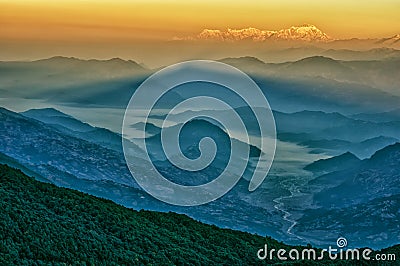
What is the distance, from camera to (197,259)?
160ft

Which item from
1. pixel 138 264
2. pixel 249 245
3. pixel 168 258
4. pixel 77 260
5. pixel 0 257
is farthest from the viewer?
pixel 249 245

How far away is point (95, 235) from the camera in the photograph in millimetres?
45062

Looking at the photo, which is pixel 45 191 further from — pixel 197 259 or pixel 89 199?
pixel 197 259

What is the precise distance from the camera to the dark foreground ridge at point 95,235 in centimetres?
3928

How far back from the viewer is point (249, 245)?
60.2m

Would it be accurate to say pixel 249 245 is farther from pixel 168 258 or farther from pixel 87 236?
pixel 87 236

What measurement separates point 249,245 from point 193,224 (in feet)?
17.1

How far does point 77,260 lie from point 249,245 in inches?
919

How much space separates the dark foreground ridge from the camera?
3928cm

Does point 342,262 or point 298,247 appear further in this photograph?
point 298,247

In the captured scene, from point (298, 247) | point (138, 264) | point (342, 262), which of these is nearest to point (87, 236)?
point (138, 264)

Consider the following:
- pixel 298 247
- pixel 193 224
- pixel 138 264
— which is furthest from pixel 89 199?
pixel 298 247

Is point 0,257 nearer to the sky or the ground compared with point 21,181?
nearer to the ground

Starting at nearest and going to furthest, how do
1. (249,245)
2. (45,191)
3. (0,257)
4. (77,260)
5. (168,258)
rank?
(0,257) → (77,260) → (168,258) → (45,191) → (249,245)
